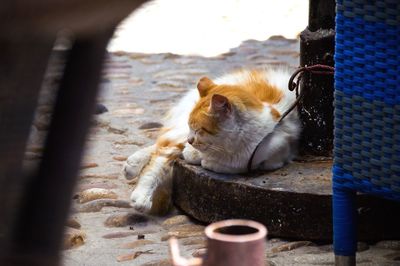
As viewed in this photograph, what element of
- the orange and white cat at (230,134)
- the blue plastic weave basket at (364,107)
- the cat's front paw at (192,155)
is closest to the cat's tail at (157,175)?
the orange and white cat at (230,134)

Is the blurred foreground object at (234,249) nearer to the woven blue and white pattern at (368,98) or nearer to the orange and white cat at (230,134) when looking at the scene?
the woven blue and white pattern at (368,98)

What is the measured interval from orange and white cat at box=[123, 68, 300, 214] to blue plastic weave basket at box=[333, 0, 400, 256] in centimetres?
73

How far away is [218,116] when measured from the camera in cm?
356

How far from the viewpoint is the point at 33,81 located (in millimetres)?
1306

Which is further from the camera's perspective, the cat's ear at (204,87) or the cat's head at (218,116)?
the cat's ear at (204,87)

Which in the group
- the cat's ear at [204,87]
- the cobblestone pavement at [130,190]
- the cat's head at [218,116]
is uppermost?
the cat's ear at [204,87]

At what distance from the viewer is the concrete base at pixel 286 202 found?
3402 mm

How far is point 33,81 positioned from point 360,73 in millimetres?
1675

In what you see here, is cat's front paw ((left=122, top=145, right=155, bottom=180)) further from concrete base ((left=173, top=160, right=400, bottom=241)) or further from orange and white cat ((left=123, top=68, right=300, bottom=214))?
concrete base ((left=173, top=160, right=400, bottom=241))

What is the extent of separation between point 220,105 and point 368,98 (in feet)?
2.75

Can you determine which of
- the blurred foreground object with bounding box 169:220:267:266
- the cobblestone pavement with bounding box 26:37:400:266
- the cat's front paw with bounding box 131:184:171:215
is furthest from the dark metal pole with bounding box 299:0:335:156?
the blurred foreground object with bounding box 169:220:267:266

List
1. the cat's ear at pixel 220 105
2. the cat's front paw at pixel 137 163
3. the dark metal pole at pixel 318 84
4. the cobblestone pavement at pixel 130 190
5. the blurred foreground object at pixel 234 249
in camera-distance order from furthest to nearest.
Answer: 1. the cat's front paw at pixel 137 163
2. the dark metal pole at pixel 318 84
3. the cat's ear at pixel 220 105
4. the cobblestone pavement at pixel 130 190
5. the blurred foreground object at pixel 234 249

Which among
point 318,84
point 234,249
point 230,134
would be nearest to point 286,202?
point 230,134

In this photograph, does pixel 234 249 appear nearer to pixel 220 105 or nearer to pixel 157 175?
pixel 220 105
